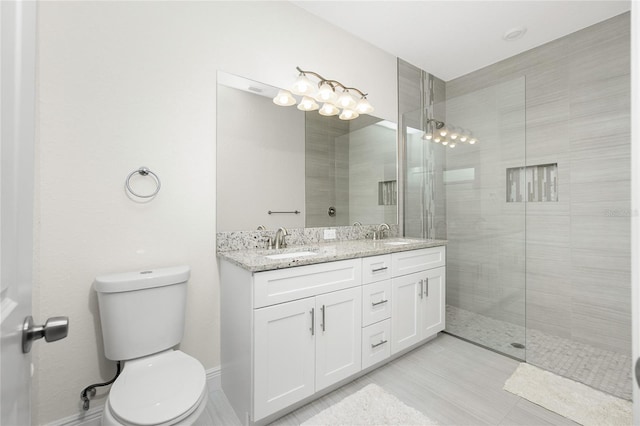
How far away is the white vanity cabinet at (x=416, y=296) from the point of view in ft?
6.70

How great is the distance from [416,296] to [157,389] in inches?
69.2

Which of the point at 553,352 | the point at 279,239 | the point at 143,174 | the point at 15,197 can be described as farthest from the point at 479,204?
the point at 15,197

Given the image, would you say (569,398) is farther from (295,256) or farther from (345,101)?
(345,101)

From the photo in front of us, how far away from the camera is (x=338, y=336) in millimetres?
1689

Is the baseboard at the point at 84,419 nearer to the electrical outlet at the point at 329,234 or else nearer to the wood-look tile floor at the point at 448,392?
the wood-look tile floor at the point at 448,392

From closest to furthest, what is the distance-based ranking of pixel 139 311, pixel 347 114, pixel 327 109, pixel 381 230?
pixel 139 311 < pixel 327 109 < pixel 347 114 < pixel 381 230

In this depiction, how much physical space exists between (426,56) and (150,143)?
268 cm

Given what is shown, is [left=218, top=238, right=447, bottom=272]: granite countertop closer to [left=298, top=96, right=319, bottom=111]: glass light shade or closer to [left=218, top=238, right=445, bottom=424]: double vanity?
[left=218, top=238, right=445, bottom=424]: double vanity

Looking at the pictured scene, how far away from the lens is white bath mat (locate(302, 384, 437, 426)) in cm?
150

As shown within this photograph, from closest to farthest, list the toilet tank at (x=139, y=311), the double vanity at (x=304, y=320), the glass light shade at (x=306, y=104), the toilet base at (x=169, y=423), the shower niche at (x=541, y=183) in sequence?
1. the toilet base at (x=169, y=423)
2. the toilet tank at (x=139, y=311)
3. the double vanity at (x=304, y=320)
4. the glass light shade at (x=306, y=104)
5. the shower niche at (x=541, y=183)

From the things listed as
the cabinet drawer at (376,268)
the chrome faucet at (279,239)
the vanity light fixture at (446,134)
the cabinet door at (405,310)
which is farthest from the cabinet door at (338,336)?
the vanity light fixture at (446,134)

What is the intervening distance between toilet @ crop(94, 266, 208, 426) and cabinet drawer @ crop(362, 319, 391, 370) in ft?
3.37

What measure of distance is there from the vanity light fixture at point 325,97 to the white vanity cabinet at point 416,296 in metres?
1.22

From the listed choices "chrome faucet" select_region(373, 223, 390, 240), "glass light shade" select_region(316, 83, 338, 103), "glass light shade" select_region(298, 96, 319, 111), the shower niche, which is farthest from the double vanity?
the shower niche
